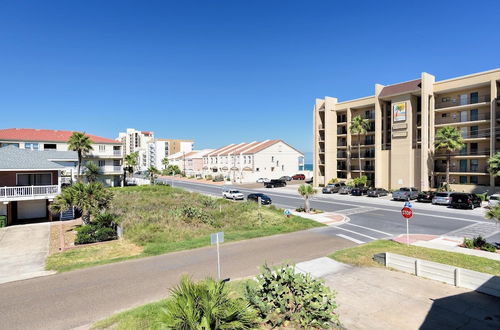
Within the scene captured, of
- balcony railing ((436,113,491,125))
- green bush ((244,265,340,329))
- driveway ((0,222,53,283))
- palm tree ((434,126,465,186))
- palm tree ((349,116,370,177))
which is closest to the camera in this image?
green bush ((244,265,340,329))

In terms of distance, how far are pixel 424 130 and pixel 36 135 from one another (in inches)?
2438

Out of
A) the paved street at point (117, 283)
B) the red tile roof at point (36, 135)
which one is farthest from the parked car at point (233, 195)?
the red tile roof at point (36, 135)

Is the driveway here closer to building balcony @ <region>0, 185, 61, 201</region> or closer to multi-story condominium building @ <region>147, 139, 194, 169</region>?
building balcony @ <region>0, 185, 61, 201</region>

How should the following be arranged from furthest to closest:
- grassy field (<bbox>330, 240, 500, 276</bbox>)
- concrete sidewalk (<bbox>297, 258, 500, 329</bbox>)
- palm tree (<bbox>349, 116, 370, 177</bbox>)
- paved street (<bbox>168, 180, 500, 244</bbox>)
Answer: palm tree (<bbox>349, 116, 370, 177</bbox>), paved street (<bbox>168, 180, 500, 244</bbox>), grassy field (<bbox>330, 240, 500, 276</bbox>), concrete sidewalk (<bbox>297, 258, 500, 329</bbox>)

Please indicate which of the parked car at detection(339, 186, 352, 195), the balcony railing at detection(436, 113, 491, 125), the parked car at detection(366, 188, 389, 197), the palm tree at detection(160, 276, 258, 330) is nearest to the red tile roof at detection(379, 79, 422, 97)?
the balcony railing at detection(436, 113, 491, 125)

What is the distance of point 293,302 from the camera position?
7512mm

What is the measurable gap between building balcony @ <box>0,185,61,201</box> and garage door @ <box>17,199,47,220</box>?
275cm

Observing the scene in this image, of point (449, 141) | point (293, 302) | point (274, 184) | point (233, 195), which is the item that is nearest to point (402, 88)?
point (449, 141)

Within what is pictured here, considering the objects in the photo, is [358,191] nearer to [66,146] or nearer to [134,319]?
[134,319]

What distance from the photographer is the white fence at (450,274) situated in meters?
9.95

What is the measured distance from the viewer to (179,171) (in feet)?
330

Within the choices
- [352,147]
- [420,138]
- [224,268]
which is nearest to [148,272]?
[224,268]

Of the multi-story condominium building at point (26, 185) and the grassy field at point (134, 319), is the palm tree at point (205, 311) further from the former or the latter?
the multi-story condominium building at point (26, 185)

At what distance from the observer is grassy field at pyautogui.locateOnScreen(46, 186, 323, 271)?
15.2 metres
